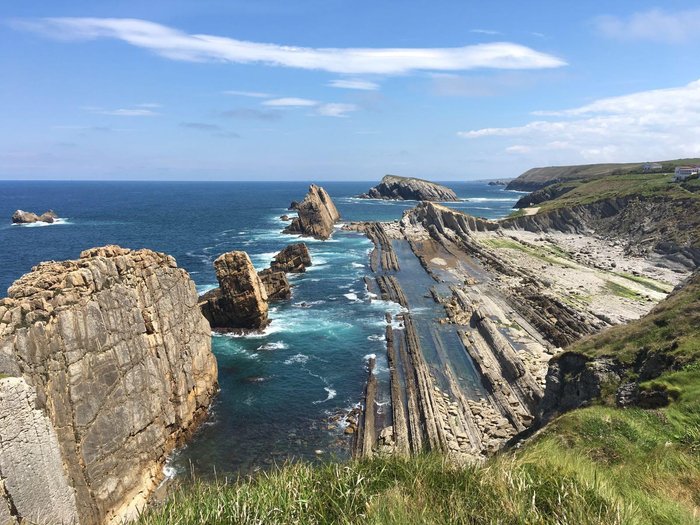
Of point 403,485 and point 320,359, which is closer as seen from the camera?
point 403,485

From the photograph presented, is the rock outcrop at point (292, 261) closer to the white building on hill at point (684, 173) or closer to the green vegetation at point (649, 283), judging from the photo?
the green vegetation at point (649, 283)

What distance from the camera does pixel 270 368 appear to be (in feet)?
142

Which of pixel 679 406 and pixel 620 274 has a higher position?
pixel 679 406

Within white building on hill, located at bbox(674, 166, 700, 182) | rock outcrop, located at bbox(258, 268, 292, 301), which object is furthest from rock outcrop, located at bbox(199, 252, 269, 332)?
white building on hill, located at bbox(674, 166, 700, 182)

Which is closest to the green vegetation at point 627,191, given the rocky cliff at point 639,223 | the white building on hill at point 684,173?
the rocky cliff at point 639,223

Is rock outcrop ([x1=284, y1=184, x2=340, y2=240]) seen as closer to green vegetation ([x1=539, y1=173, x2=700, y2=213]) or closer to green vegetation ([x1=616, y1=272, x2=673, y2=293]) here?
green vegetation ([x1=539, y1=173, x2=700, y2=213])

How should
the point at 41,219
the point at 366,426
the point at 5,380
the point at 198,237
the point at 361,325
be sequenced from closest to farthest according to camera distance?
the point at 5,380 < the point at 366,426 < the point at 361,325 < the point at 198,237 < the point at 41,219

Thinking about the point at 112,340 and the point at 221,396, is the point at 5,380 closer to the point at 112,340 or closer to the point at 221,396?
the point at 112,340

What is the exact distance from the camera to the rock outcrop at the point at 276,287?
64.6m

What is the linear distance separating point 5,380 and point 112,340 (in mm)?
A: 7085

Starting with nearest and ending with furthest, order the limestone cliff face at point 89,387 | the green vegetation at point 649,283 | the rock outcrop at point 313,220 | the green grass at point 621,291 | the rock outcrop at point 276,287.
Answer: the limestone cliff face at point 89,387, the green grass at point 621,291, the rock outcrop at point 276,287, the green vegetation at point 649,283, the rock outcrop at point 313,220

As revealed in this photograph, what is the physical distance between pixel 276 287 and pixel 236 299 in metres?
13.8

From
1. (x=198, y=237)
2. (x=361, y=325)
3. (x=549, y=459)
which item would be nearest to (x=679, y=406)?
(x=549, y=459)

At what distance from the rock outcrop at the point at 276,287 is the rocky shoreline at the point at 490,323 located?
15300 millimetres
